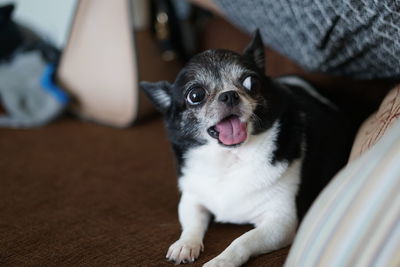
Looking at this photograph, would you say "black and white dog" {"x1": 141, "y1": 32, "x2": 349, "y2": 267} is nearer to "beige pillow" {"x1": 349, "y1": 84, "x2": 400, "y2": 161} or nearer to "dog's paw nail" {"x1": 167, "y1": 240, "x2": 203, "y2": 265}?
"dog's paw nail" {"x1": 167, "y1": 240, "x2": 203, "y2": 265}

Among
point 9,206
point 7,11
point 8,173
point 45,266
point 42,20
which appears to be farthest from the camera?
point 42,20

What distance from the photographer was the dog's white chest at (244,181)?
1297mm

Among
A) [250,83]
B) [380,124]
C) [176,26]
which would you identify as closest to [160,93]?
[250,83]

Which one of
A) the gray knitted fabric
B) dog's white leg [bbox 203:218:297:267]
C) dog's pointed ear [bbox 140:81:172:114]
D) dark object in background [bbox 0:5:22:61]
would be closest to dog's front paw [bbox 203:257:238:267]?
dog's white leg [bbox 203:218:297:267]

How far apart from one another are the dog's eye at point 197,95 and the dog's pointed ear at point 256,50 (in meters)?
0.21

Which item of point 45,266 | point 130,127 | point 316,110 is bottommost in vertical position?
point 130,127

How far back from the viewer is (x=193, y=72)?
4.35ft

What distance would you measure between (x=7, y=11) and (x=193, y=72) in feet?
4.71

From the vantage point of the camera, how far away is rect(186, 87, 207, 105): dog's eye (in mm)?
1300

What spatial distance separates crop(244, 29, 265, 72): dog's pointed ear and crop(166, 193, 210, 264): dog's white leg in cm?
46

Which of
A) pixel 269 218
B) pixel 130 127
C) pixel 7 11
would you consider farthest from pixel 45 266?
pixel 7 11

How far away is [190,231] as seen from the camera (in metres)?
1.22

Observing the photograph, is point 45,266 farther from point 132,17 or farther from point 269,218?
point 132,17

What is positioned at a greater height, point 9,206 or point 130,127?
point 9,206
